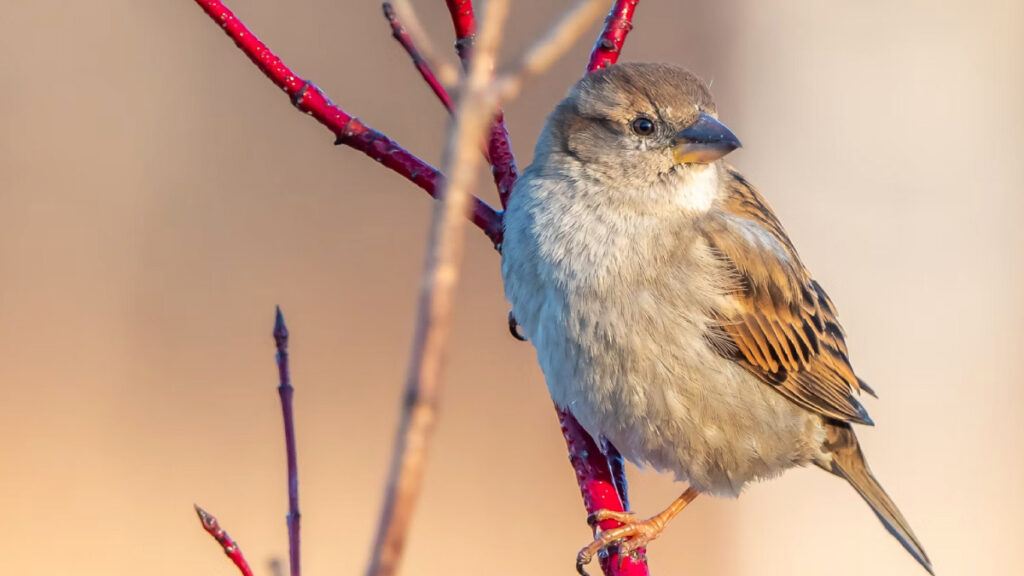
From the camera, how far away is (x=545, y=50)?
0.61 m

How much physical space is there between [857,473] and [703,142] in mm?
948

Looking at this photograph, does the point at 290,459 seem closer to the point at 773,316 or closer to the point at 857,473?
the point at 773,316

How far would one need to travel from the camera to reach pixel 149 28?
521cm

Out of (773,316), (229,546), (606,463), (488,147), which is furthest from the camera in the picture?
(773,316)

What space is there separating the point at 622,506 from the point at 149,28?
4100mm

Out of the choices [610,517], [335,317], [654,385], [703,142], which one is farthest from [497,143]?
[335,317]

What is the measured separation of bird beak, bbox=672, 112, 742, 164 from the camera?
223 centimetres

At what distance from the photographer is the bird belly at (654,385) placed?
7.21ft

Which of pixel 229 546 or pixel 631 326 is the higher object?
pixel 631 326

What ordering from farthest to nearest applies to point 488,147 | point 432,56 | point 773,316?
point 773,316 < point 488,147 < point 432,56

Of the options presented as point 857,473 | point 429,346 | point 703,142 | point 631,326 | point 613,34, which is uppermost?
point 613,34

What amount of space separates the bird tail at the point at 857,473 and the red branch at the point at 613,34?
102 centimetres

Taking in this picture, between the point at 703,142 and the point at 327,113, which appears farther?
the point at 703,142

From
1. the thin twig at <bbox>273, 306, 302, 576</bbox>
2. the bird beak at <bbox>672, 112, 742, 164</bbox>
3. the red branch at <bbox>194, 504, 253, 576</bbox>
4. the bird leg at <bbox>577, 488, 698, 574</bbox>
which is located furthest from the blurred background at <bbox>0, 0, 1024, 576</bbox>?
the red branch at <bbox>194, 504, 253, 576</bbox>
